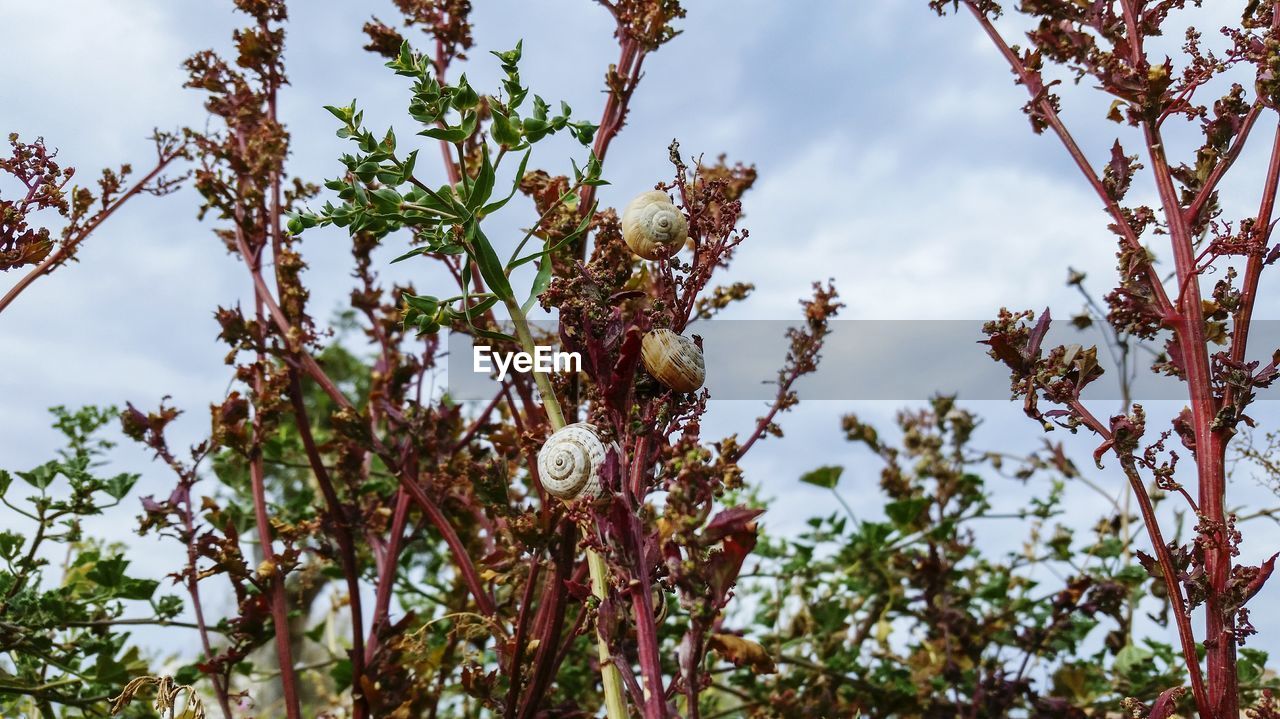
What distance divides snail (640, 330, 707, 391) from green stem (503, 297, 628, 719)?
0.60 feet

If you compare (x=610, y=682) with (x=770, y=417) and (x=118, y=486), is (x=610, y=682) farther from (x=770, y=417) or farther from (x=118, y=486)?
(x=118, y=486)

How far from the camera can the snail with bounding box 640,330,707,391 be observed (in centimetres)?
134

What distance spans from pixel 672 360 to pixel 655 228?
252 mm

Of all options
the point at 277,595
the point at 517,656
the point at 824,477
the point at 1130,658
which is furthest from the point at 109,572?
the point at 1130,658

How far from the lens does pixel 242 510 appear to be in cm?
275

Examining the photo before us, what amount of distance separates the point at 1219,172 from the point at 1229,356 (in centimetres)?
31

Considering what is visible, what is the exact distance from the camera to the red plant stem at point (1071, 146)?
5.32 ft

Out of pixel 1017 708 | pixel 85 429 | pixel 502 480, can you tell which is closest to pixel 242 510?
pixel 85 429

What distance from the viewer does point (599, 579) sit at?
4.63ft

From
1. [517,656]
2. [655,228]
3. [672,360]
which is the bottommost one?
[517,656]

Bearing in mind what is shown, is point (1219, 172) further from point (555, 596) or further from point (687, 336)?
point (555, 596)

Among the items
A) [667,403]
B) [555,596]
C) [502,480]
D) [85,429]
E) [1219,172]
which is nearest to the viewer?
[667,403]

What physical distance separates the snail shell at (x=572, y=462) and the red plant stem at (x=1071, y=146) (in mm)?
896

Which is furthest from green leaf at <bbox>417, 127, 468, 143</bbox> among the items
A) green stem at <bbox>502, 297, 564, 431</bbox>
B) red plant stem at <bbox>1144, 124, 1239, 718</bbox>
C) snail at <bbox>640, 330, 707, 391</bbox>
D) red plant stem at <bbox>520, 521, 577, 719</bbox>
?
red plant stem at <bbox>1144, 124, 1239, 718</bbox>
